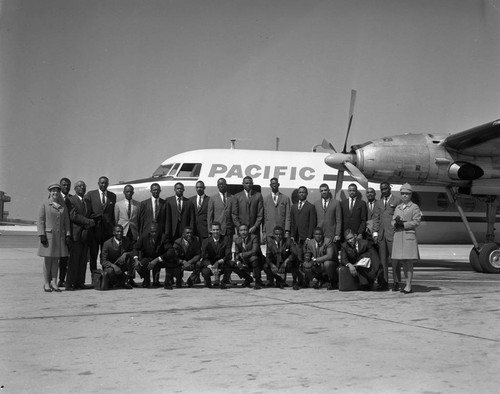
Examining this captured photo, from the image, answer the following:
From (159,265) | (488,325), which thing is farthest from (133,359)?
(159,265)

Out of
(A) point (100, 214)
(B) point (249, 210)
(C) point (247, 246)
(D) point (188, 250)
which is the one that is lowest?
(D) point (188, 250)

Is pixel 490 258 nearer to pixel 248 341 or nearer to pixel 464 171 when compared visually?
pixel 464 171

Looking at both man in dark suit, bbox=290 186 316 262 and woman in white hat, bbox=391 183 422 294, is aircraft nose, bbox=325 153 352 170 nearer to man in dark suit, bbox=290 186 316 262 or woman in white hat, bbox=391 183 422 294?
man in dark suit, bbox=290 186 316 262

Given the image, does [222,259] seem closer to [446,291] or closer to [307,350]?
[446,291]

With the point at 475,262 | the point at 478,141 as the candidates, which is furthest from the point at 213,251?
the point at 475,262

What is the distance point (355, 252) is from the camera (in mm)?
11656

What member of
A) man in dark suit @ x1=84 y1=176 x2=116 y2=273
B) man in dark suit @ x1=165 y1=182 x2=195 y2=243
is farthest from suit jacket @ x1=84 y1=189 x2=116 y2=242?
man in dark suit @ x1=165 y1=182 x2=195 y2=243

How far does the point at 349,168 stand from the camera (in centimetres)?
1512

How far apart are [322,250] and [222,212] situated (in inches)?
89.6

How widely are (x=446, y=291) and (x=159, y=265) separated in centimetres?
530

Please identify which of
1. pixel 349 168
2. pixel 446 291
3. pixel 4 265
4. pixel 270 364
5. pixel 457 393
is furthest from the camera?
pixel 4 265

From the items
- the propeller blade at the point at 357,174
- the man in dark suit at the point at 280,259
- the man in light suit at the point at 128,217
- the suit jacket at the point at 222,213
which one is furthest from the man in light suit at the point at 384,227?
the man in light suit at the point at 128,217

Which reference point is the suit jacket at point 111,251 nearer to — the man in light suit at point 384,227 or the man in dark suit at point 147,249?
the man in dark suit at point 147,249

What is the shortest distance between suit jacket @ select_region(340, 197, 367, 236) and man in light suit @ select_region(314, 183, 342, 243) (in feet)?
0.92
